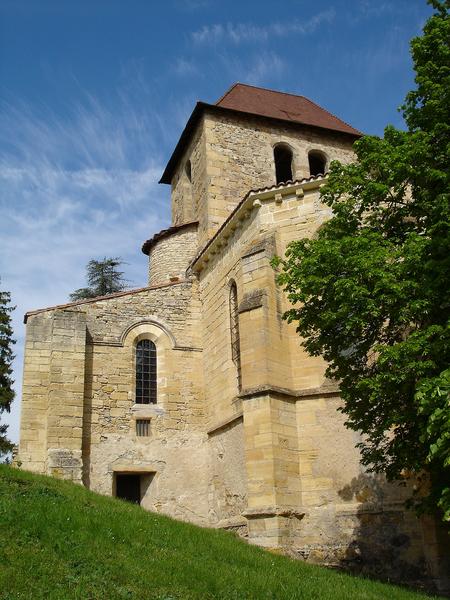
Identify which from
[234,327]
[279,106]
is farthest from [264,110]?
[234,327]

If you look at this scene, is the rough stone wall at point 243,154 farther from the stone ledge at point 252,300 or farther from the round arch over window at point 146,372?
the stone ledge at point 252,300

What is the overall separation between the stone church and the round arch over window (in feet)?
0.10

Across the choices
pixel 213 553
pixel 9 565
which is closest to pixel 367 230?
pixel 213 553

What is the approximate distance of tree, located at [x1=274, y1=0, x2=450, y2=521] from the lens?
8.02 metres

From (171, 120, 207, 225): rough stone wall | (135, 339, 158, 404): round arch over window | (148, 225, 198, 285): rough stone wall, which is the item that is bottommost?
(135, 339, 158, 404): round arch over window

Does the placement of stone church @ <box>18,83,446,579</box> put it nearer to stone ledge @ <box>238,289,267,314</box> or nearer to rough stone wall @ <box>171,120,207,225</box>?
stone ledge @ <box>238,289,267,314</box>

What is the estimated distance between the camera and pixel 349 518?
11.8m

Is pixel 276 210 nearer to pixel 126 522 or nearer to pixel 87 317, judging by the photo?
pixel 87 317

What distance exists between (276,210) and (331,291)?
19.0 feet

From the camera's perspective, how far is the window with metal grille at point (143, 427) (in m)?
16.0

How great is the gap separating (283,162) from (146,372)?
1003cm

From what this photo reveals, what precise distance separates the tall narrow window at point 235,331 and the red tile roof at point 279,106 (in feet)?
27.8

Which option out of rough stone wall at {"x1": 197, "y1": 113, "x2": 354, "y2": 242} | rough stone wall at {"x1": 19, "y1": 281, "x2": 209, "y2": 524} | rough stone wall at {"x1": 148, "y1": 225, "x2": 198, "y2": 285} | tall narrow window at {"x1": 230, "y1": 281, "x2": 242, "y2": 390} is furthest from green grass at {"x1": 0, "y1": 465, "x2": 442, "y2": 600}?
rough stone wall at {"x1": 197, "y1": 113, "x2": 354, "y2": 242}

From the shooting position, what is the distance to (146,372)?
1684 cm
